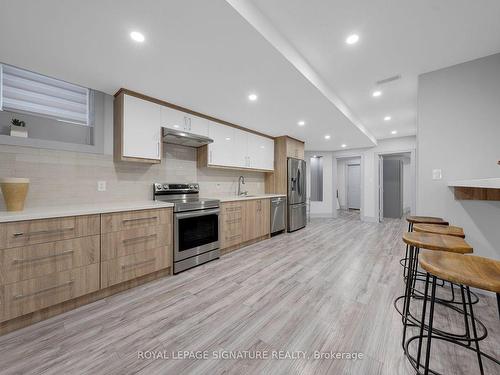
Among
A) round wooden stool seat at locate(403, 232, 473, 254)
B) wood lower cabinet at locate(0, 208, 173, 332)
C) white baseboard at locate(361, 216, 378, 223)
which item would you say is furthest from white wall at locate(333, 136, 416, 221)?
wood lower cabinet at locate(0, 208, 173, 332)

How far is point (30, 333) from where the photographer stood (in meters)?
1.52

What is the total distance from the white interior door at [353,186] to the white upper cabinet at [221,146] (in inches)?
251

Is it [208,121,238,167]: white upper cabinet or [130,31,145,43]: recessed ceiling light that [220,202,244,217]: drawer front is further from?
[130,31,145,43]: recessed ceiling light

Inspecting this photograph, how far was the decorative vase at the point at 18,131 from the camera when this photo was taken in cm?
192

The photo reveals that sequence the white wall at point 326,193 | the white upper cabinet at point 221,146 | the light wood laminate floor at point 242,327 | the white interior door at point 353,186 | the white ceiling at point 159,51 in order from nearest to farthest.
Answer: the light wood laminate floor at point 242,327, the white ceiling at point 159,51, the white upper cabinet at point 221,146, the white wall at point 326,193, the white interior door at point 353,186

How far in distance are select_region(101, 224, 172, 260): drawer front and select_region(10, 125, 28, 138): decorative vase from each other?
1272 millimetres

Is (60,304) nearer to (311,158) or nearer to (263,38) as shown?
(263,38)

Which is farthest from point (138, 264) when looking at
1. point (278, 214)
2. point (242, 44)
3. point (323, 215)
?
point (323, 215)

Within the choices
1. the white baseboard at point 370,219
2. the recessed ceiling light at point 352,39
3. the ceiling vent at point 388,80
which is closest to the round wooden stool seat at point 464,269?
the recessed ceiling light at point 352,39

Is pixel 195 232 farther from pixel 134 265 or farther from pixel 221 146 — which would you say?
pixel 221 146

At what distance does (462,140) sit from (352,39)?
1655 millimetres

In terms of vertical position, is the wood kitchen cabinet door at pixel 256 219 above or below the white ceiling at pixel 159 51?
below

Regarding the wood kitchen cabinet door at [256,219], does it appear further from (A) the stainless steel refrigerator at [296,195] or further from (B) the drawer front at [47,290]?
(B) the drawer front at [47,290]

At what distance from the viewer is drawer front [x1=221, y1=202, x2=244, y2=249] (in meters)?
3.18
